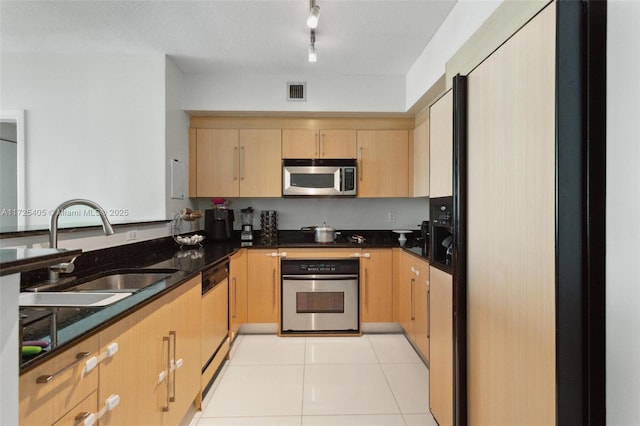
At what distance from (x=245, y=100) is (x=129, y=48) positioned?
1.01m

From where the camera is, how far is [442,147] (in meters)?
1.65

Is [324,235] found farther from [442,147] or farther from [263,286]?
[442,147]

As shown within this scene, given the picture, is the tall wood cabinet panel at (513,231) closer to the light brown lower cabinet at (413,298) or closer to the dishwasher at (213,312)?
the light brown lower cabinet at (413,298)

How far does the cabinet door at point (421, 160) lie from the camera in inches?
121

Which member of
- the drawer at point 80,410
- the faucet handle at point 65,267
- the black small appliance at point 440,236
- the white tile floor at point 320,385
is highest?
the black small appliance at point 440,236

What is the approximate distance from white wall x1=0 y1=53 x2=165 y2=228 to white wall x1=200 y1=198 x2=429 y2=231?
3.96 feet

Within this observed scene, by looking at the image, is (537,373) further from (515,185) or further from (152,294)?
(152,294)

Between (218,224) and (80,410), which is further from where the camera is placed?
(218,224)

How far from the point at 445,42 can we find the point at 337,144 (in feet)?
4.59

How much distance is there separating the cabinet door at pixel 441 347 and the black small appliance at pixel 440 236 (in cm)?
6

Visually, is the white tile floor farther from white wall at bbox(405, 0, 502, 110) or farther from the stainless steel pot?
white wall at bbox(405, 0, 502, 110)

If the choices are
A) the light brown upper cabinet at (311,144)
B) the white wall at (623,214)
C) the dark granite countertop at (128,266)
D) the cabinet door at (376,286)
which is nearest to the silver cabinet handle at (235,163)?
the light brown upper cabinet at (311,144)

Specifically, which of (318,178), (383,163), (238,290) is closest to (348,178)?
(318,178)

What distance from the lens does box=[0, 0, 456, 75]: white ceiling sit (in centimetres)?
218
